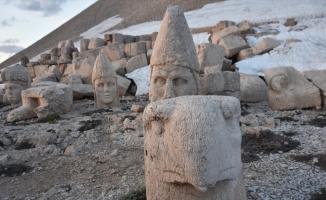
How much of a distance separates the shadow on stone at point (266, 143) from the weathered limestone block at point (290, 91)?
2.18 meters

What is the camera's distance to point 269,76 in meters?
8.46

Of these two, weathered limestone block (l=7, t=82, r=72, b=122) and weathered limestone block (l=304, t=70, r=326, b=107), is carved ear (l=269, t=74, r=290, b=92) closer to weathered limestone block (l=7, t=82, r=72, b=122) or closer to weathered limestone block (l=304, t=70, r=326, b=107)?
weathered limestone block (l=304, t=70, r=326, b=107)

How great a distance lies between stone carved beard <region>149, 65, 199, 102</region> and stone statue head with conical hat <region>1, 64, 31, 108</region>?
656cm

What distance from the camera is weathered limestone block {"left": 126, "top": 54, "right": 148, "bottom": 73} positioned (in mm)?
15344

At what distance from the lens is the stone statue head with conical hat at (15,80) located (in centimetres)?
1088

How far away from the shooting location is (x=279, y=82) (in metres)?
8.23

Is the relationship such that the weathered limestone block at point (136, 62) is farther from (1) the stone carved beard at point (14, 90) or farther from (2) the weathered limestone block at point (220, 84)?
(2) the weathered limestone block at point (220, 84)

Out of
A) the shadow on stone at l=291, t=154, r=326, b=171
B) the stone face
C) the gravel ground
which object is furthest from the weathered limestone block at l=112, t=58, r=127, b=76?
the gravel ground

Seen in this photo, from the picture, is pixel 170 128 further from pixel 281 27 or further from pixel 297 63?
pixel 281 27

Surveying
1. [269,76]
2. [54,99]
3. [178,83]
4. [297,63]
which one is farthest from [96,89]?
[297,63]

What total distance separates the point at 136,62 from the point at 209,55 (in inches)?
204

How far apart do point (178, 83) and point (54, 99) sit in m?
4.62

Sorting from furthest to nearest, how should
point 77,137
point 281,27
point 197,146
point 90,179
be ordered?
point 281,27, point 77,137, point 90,179, point 197,146

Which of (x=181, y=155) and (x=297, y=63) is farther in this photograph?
(x=297, y=63)
